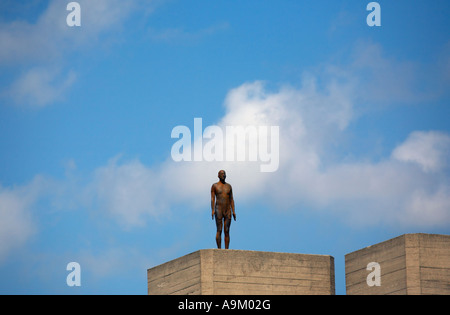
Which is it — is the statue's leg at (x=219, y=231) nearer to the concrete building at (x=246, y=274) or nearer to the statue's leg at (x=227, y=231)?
the statue's leg at (x=227, y=231)

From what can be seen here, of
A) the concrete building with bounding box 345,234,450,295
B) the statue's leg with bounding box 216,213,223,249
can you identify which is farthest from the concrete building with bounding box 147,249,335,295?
the concrete building with bounding box 345,234,450,295

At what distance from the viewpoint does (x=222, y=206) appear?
174 ft

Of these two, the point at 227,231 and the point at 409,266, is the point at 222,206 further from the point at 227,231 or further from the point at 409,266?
the point at 409,266

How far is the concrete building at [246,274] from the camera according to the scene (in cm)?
5097

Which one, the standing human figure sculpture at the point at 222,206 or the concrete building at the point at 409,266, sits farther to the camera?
the standing human figure sculpture at the point at 222,206

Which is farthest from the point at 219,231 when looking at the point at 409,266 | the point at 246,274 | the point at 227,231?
the point at 409,266

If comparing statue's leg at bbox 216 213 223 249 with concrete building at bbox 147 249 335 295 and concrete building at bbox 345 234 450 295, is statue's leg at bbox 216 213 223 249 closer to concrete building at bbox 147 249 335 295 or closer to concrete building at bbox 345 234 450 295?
concrete building at bbox 147 249 335 295

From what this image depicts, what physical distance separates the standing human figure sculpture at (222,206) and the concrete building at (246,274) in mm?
1604

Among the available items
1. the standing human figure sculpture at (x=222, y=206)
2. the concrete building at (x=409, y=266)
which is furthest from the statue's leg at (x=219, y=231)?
the concrete building at (x=409, y=266)

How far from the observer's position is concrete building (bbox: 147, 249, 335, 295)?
167 ft

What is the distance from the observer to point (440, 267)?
50.4m

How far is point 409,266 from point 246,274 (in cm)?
561

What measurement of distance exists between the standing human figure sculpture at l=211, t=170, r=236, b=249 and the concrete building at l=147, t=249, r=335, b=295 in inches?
63.1
